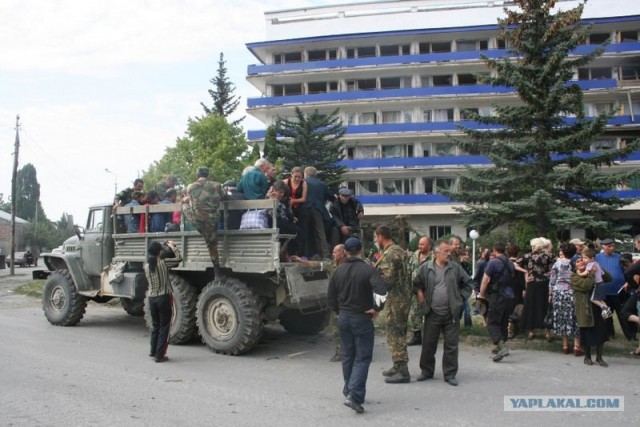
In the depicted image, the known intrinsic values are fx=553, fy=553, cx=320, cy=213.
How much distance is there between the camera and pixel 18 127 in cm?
3744

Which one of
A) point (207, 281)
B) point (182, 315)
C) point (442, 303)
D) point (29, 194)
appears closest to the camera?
point (442, 303)

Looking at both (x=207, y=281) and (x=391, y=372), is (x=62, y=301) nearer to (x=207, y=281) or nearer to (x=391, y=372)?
(x=207, y=281)

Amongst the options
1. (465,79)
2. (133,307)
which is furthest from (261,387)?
(465,79)

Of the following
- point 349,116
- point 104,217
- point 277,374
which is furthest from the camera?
point 349,116

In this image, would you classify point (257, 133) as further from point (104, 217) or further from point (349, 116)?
point (104, 217)

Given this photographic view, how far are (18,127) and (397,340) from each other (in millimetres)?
37969

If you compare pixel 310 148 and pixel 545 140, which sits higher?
pixel 310 148

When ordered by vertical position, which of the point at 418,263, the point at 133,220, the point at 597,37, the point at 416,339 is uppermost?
the point at 597,37

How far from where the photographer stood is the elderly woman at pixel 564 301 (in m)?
8.53

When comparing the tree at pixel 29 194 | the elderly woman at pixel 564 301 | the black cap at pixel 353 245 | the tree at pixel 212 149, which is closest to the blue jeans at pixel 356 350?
the black cap at pixel 353 245

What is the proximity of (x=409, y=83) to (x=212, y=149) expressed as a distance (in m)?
17.4

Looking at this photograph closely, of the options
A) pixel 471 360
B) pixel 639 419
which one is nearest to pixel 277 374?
pixel 471 360

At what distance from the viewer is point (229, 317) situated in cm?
862

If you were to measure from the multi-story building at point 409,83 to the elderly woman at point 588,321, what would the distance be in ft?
112
